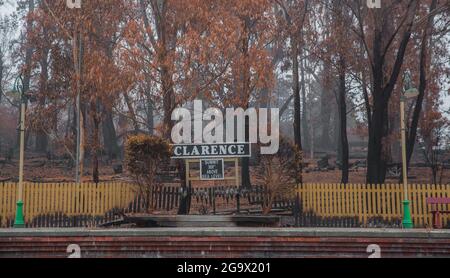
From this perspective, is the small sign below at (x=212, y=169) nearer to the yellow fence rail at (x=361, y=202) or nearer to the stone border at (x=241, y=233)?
the yellow fence rail at (x=361, y=202)

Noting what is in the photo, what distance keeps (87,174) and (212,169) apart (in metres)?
17.1

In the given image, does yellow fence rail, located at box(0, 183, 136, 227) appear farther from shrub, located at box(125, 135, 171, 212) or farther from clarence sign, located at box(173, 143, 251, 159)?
clarence sign, located at box(173, 143, 251, 159)

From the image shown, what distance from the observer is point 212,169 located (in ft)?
49.6

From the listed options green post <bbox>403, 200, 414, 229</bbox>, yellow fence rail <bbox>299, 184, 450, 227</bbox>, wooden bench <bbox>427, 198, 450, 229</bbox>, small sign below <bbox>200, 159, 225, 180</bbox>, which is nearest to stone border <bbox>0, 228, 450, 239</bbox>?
green post <bbox>403, 200, 414, 229</bbox>

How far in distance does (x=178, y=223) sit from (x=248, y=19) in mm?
10522

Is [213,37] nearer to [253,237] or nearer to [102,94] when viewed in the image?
[102,94]

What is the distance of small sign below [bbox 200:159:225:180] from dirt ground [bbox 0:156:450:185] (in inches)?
442

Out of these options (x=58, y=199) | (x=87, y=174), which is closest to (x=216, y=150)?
(x=58, y=199)

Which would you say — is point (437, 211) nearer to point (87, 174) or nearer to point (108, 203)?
point (108, 203)

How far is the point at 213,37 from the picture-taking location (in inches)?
630

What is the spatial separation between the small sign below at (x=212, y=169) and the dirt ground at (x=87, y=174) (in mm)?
11224

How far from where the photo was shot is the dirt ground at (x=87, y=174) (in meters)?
27.7
